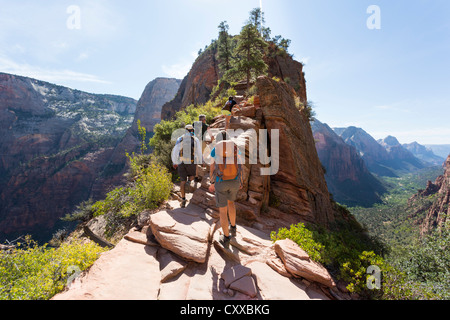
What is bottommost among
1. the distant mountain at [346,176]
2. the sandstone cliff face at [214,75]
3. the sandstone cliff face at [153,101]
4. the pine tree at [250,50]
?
the distant mountain at [346,176]

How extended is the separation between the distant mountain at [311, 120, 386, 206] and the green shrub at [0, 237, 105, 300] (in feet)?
370

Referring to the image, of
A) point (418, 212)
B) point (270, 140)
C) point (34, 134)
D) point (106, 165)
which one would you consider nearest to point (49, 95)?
point (34, 134)

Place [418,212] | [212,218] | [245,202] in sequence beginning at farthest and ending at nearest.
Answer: [418,212]
[245,202]
[212,218]

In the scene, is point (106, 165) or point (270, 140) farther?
point (106, 165)

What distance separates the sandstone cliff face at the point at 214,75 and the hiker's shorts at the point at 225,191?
1970 cm

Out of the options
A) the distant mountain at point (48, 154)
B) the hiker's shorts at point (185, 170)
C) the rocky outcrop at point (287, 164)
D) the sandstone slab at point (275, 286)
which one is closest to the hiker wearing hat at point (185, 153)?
the hiker's shorts at point (185, 170)

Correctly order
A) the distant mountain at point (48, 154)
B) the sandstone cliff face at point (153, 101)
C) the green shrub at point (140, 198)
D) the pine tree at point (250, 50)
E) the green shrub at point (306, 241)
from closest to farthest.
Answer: the green shrub at point (306, 241) → the green shrub at point (140, 198) → the pine tree at point (250, 50) → the distant mountain at point (48, 154) → the sandstone cliff face at point (153, 101)

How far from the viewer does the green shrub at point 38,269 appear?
247 cm

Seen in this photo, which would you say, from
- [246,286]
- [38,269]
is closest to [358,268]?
[246,286]

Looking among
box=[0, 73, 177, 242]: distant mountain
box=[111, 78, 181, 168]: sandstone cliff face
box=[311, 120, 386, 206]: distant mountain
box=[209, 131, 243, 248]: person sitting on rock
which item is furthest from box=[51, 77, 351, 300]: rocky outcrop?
box=[311, 120, 386, 206]: distant mountain

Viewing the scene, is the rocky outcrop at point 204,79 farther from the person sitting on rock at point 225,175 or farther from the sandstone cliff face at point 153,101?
the sandstone cliff face at point 153,101
